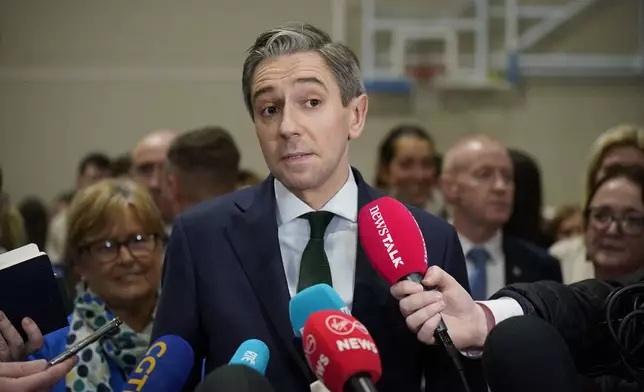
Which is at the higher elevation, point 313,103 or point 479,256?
point 313,103

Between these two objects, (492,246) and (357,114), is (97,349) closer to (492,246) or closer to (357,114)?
(357,114)

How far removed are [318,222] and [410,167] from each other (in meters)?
2.56

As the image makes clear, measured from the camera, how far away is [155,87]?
699cm

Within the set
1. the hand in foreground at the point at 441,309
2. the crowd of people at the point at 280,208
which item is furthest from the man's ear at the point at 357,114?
the hand in foreground at the point at 441,309

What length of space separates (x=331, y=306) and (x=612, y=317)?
0.44 metres

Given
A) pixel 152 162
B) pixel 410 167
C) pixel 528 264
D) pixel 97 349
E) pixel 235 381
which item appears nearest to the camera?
pixel 235 381

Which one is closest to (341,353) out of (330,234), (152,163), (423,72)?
(330,234)

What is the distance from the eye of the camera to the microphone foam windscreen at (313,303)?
1355 mm

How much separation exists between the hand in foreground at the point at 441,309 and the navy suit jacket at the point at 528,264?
4.85 ft

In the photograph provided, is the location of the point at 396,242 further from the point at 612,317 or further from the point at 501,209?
the point at 501,209

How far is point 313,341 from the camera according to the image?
48.4 inches

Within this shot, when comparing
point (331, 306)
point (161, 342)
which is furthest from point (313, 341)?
point (161, 342)

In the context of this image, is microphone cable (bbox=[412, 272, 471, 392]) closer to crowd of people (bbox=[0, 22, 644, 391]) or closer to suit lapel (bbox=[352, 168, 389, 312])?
crowd of people (bbox=[0, 22, 644, 391])

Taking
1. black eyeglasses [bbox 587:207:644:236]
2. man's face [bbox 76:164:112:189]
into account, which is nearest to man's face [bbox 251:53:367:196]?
black eyeglasses [bbox 587:207:644:236]
